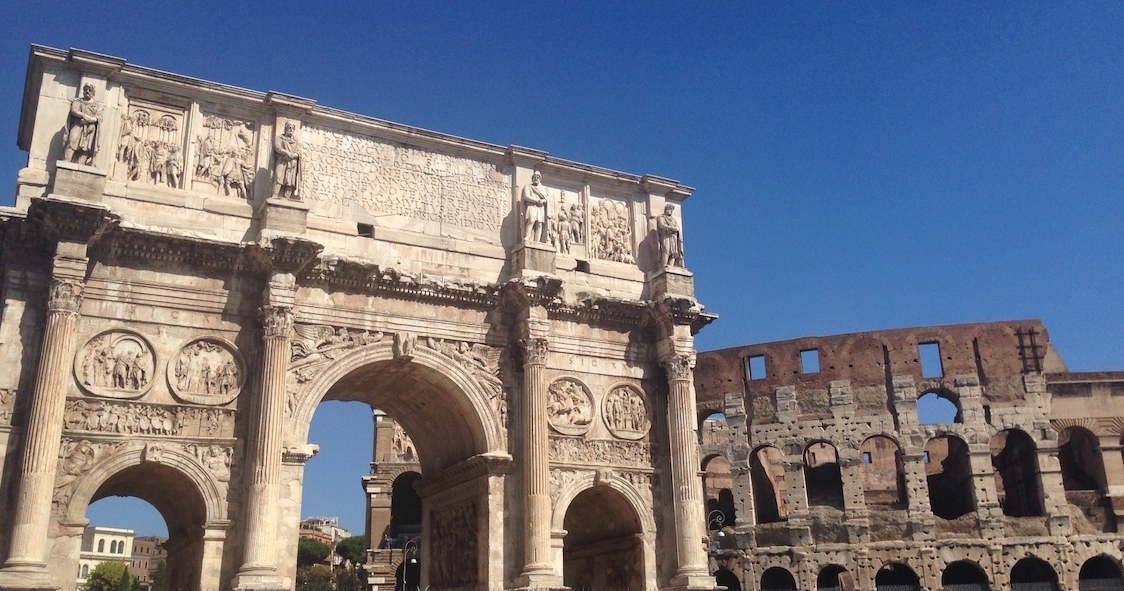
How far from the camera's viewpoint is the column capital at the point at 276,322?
→ 1452 centimetres

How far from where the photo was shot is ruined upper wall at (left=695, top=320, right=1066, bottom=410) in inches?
1224

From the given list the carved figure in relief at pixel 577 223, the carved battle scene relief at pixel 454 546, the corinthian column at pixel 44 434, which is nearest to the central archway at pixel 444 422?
the carved battle scene relief at pixel 454 546

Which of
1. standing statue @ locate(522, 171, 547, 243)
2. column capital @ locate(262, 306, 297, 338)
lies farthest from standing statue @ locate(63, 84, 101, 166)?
standing statue @ locate(522, 171, 547, 243)

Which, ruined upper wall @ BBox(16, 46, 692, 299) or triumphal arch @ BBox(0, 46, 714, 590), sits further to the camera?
ruined upper wall @ BBox(16, 46, 692, 299)

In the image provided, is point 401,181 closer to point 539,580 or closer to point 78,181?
point 78,181

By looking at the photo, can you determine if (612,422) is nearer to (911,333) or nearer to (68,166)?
(68,166)

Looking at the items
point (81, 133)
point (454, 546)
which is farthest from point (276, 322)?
point (454, 546)

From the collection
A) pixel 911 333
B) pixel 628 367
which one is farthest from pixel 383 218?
pixel 911 333

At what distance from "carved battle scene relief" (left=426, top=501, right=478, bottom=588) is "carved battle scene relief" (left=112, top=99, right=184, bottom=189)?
283 inches

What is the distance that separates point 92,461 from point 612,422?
8448 mm

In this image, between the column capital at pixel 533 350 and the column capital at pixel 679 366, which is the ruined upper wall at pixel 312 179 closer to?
the column capital at pixel 533 350

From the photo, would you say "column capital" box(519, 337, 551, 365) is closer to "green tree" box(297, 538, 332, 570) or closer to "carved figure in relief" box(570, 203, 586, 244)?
"carved figure in relief" box(570, 203, 586, 244)

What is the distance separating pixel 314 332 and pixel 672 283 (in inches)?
261

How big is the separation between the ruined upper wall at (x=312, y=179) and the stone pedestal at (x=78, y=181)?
0.06 ft
